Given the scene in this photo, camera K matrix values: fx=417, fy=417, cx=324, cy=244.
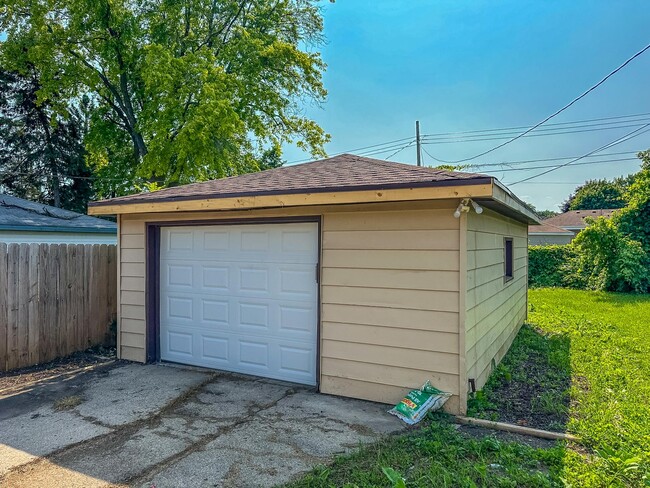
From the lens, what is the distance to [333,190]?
397cm

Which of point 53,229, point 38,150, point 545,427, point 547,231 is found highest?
point 38,150

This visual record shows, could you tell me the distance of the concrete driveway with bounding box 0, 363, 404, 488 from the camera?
2828mm

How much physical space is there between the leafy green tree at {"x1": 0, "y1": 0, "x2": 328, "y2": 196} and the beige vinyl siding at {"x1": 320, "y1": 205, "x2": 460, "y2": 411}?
381 inches

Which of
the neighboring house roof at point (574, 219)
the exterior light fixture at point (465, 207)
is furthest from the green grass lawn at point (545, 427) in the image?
the neighboring house roof at point (574, 219)

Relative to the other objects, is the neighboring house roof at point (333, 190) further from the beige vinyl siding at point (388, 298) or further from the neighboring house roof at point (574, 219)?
the neighboring house roof at point (574, 219)

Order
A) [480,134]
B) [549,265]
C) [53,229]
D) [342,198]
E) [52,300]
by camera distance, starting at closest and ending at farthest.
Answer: [342,198]
[52,300]
[53,229]
[549,265]
[480,134]

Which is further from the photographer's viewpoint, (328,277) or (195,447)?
A: (328,277)

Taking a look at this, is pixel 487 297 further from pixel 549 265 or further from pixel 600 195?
pixel 600 195

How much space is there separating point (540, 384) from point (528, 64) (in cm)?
976

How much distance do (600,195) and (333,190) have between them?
48.8 meters

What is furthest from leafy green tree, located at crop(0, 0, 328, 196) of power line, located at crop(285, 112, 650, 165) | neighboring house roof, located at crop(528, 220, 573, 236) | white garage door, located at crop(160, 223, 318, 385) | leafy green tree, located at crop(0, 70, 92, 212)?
neighboring house roof, located at crop(528, 220, 573, 236)

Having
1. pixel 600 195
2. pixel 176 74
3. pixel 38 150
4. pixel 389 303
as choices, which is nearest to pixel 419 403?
pixel 389 303

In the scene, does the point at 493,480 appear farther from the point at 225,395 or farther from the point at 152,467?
the point at 225,395

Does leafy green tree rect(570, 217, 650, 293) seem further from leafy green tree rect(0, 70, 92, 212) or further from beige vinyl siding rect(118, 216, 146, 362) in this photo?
leafy green tree rect(0, 70, 92, 212)
